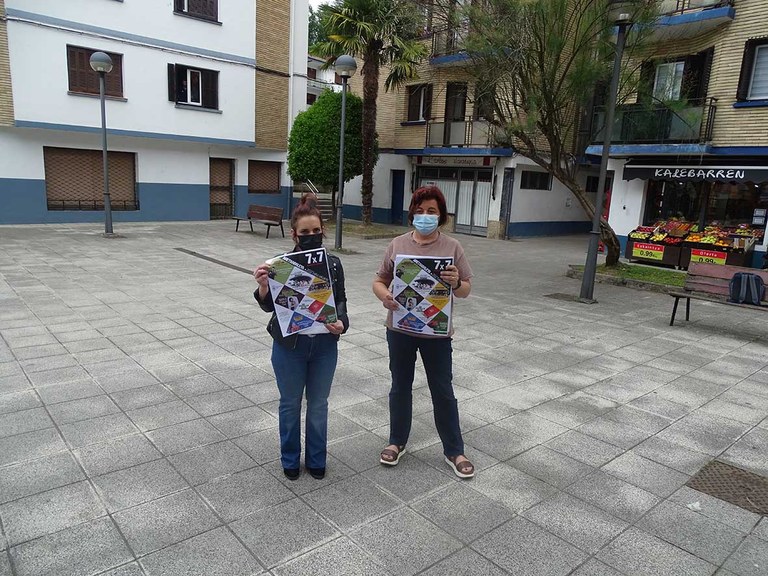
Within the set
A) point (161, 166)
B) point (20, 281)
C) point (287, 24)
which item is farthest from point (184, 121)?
point (20, 281)

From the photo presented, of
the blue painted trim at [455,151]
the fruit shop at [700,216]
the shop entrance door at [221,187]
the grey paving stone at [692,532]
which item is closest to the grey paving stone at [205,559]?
the grey paving stone at [692,532]

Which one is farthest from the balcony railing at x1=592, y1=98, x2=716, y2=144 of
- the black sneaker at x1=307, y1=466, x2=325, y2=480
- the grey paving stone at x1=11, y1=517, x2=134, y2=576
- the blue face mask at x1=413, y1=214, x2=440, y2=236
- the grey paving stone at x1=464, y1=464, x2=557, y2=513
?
the grey paving stone at x1=11, y1=517, x2=134, y2=576

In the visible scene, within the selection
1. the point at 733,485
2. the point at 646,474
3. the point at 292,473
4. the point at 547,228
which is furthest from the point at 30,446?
the point at 547,228

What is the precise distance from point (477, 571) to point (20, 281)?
30.2 feet

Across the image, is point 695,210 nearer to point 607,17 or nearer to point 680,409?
point 607,17

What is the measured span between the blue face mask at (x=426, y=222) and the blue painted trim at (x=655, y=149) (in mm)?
11867

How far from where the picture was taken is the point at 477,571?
9.11 ft

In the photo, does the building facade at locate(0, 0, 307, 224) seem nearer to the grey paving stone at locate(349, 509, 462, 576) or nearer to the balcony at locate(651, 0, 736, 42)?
the balcony at locate(651, 0, 736, 42)

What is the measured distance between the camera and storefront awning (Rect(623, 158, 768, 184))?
12.9 m

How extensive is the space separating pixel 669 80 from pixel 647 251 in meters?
4.43

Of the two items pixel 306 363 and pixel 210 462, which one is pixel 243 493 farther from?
pixel 306 363

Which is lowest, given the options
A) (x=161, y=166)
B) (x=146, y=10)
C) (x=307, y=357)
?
(x=307, y=357)

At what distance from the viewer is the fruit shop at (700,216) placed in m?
13.2

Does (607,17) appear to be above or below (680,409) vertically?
above
